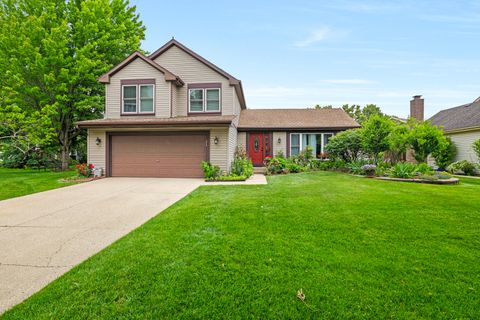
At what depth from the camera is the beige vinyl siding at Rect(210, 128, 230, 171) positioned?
37.3 ft

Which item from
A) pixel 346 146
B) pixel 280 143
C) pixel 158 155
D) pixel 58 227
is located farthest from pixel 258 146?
pixel 58 227

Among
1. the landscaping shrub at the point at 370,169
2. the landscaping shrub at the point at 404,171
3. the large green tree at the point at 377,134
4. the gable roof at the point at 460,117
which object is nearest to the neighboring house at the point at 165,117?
the landscaping shrub at the point at 370,169

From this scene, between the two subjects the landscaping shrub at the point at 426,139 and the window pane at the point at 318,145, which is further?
the window pane at the point at 318,145

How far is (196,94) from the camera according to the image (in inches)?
506

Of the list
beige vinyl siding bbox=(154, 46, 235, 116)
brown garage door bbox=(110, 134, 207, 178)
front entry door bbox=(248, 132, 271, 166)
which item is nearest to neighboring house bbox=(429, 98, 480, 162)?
front entry door bbox=(248, 132, 271, 166)

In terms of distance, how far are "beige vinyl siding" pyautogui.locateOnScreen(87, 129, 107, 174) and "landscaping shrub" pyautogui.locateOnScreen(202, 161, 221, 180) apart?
535cm

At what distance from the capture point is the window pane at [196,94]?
12820 millimetres

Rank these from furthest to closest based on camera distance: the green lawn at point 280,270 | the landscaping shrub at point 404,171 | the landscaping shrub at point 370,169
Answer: the landscaping shrub at point 370,169
the landscaping shrub at point 404,171
the green lawn at point 280,270

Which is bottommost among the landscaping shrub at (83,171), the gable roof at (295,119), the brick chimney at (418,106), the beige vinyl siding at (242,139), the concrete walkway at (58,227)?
the concrete walkway at (58,227)

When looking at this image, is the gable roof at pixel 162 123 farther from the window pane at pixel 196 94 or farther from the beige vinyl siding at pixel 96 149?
the window pane at pixel 196 94

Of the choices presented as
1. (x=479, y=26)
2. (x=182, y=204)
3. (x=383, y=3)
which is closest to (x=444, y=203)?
(x=182, y=204)

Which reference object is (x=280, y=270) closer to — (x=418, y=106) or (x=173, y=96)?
(x=173, y=96)

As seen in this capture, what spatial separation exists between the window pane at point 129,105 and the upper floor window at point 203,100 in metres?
2.89

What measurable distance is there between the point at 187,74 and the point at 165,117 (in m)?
2.81
